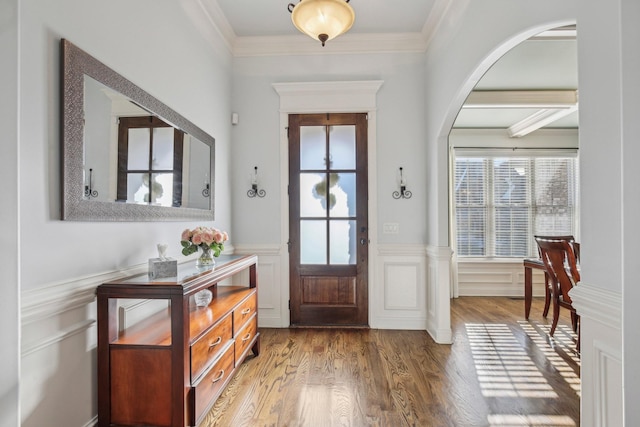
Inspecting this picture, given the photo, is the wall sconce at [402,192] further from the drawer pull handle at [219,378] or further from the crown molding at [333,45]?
the drawer pull handle at [219,378]

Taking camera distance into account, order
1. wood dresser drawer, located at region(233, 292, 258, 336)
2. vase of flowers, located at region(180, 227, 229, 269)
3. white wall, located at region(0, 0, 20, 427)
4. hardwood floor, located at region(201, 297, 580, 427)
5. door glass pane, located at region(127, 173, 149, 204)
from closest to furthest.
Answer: white wall, located at region(0, 0, 20, 427)
door glass pane, located at region(127, 173, 149, 204)
hardwood floor, located at region(201, 297, 580, 427)
vase of flowers, located at region(180, 227, 229, 269)
wood dresser drawer, located at region(233, 292, 258, 336)

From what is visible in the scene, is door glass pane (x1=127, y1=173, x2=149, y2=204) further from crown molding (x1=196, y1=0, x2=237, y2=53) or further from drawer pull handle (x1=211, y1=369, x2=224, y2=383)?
crown molding (x1=196, y1=0, x2=237, y2=53)

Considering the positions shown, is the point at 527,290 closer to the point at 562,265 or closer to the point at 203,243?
the point at 562,265

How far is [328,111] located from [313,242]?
4.75 ft

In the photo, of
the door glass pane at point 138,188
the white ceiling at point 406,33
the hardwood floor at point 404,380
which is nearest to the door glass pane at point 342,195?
the hardwood floor at point 404,380

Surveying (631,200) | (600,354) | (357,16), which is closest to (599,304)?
(600,354)

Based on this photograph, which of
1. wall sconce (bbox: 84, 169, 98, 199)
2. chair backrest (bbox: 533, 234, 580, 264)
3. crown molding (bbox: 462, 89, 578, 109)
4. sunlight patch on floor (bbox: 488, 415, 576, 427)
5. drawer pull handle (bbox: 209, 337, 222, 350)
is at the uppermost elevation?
crown molding (bbox: 462, 89, 578, 109)

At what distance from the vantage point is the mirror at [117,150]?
1489 mm

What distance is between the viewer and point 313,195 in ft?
12.2

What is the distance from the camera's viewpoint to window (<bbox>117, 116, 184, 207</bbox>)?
6.07 ft

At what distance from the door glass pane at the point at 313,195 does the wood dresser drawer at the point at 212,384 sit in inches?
69.4

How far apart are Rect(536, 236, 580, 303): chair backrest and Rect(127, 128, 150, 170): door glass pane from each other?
3555mm

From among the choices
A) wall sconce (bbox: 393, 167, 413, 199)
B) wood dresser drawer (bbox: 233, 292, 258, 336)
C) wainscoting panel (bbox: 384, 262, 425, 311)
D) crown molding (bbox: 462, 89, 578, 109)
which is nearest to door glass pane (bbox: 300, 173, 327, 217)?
wall sconce (bbox: 393, 167, 413, 199)

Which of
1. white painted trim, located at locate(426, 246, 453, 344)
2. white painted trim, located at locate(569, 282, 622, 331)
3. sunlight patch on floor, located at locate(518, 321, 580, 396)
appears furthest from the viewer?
white painted trim, located at locate(426, 246, 453, 344)
